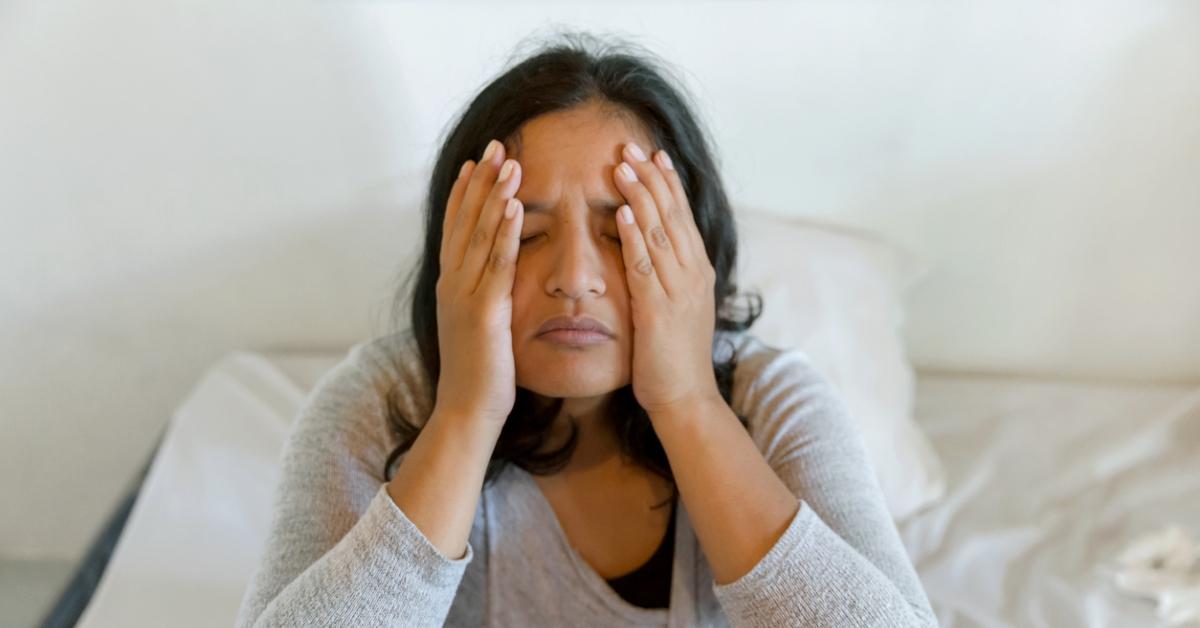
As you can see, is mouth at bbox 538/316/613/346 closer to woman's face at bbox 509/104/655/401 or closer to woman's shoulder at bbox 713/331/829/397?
woman's face at bbox 509/104/655/401

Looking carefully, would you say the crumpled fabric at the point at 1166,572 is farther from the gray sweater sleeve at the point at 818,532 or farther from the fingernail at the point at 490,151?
the fingernail at the point at 490,151

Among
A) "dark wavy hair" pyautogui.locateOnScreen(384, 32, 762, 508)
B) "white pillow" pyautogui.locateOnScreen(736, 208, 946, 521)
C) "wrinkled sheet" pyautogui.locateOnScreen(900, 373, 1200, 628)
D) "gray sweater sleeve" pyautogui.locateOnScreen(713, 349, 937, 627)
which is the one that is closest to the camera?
"gray sweater sleeve" pyautogui.locateOnScreen(713, 349, 937, 627)

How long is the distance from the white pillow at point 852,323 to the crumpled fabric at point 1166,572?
23 cm

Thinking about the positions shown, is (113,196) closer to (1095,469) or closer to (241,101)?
(241,101)

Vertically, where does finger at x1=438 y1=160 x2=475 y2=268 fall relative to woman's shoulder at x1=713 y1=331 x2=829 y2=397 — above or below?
above

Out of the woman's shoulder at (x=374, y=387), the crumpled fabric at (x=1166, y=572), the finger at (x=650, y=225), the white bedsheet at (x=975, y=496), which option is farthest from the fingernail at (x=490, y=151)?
the crumpled fabric at (x=1166, y=572)

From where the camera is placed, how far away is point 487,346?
785 mm

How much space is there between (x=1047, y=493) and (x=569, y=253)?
823 millimetres

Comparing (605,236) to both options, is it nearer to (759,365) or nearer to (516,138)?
(516,138)

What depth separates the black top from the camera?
0.91 m

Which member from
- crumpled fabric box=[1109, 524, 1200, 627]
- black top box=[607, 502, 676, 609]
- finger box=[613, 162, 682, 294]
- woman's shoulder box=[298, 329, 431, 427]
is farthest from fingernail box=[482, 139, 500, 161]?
crumpled fabric box=[1109, 524, 1200, 627]

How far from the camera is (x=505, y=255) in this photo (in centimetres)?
77

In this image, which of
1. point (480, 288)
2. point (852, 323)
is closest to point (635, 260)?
point (480, 288)

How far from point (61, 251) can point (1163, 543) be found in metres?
1.56
